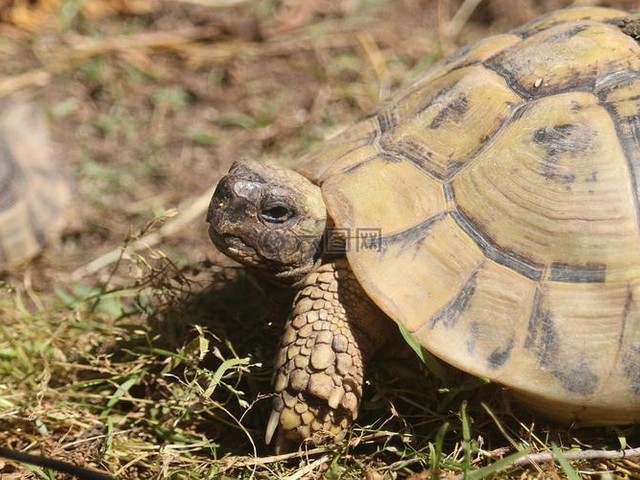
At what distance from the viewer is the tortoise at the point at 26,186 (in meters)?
4.16

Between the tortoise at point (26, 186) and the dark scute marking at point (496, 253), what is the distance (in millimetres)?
2590

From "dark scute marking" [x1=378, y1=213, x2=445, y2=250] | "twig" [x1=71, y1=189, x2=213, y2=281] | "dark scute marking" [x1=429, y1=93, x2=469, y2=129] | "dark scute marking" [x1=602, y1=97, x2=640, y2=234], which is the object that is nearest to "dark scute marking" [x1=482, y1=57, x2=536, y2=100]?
"dark scute marking" [x1=429, y1=93, x2=469, y2=129]

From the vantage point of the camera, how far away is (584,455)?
2305 mm

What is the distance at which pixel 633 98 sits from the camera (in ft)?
7.88

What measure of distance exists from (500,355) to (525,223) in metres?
0.42

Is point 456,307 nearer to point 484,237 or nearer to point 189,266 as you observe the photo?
point 484,237

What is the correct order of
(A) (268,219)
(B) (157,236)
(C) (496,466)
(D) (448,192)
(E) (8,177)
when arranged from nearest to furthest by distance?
(C) (496,466) → (D) (448,192) → (A) (268,219) → (B) (157,236) → (E) (8,177)

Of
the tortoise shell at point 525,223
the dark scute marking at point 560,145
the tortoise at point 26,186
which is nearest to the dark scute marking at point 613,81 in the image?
the tortoise shell at point 525,223

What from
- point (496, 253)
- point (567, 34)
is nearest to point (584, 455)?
point (496, 253)

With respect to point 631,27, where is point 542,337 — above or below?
below

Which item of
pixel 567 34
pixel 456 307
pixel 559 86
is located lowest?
pixel 456 307

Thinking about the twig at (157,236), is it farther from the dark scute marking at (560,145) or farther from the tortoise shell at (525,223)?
the dark scute marking at (560,145)

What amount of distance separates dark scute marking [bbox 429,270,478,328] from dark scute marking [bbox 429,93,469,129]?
566mm

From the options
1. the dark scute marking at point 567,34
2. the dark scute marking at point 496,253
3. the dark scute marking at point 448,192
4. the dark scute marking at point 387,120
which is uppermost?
the dark scute marking at point 567,34
